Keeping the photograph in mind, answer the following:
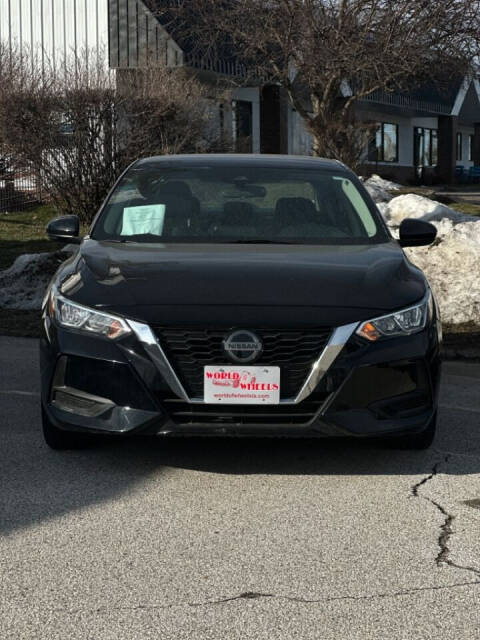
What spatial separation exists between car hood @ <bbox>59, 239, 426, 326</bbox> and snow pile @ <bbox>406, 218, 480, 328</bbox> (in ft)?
15.6

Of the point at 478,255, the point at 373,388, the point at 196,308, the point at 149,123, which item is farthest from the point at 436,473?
the point at 149,123

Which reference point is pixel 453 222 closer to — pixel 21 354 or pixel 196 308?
pixel 21 354

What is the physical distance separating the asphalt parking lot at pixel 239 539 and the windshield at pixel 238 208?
4.06 ft

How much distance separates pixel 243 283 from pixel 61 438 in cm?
128

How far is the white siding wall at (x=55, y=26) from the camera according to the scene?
94.9ft

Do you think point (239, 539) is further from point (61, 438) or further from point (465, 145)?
point (465, 145)

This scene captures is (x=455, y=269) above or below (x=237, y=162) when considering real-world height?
below

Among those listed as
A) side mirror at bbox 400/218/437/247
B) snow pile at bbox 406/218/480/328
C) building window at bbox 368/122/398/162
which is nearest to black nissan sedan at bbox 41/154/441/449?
side mirror at bbox 400/218/437/247

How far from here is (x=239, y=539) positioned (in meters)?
4.61

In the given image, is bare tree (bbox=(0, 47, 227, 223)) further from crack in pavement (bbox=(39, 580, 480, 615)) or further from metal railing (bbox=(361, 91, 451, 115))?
metal railing (bbox=(361, 91, 451, 115))

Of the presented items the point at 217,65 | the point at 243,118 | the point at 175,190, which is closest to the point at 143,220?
the point at 175,190

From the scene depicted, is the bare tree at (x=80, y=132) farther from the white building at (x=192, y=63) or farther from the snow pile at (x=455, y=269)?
the snow pile at (x=455, y=269)

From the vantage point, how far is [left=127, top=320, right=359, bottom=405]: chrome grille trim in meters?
5.27

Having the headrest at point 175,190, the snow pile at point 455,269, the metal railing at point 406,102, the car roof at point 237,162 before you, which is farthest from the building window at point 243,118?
the headrest at point 175,190
